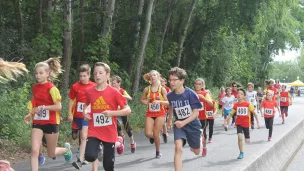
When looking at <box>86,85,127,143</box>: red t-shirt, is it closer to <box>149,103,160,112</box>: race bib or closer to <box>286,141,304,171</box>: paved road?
<box>149,103,160,112</box>: race bib

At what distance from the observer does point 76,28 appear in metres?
20.4

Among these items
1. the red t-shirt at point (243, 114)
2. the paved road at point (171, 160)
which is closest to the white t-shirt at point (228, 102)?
the paved road at point (171, 160)

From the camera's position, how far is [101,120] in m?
6.55

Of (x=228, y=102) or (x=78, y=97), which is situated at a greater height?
(x=78, y=97)

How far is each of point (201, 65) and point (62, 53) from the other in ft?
44.4

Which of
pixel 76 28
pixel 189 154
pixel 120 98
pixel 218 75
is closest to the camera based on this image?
pixel 120 98

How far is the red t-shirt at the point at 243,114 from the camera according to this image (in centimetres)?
1069

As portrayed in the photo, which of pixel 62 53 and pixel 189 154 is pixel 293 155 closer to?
pixel 189 154

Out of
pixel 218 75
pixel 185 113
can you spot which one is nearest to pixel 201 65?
pixel 218 75

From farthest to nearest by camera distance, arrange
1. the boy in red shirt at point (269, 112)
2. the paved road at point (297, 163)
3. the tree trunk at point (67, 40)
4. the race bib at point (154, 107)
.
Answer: the tree trunk at point (67, 40)
the boy in red shirt at point (269, 112)
the paved road at point (297, 163)
the race bib at point (154, 107)

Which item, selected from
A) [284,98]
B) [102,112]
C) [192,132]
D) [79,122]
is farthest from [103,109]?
[284,98]

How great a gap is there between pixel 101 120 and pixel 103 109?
15 cm

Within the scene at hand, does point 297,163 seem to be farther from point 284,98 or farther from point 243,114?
point 284,98

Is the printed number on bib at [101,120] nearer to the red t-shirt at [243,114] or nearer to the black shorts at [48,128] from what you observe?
the black shorts at [48,128]
